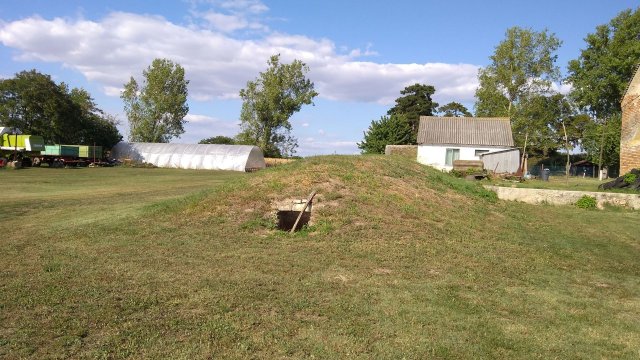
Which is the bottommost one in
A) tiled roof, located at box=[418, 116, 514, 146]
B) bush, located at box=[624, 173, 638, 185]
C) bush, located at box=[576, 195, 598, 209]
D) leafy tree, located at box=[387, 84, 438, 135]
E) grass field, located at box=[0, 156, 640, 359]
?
grass field, located at box=[0, 156, 640, 359]

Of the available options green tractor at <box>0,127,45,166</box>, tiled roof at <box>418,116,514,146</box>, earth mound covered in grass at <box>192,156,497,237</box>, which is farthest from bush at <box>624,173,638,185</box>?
green tractor at <box>0,127,45,166</box>

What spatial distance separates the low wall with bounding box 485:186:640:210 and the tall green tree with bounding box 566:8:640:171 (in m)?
30.2

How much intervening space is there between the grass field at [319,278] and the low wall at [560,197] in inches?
130

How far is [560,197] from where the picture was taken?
1795 cm

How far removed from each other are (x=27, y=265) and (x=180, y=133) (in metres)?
53.2

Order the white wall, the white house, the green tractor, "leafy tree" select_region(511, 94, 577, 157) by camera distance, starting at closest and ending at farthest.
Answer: the white house
the white wall
the green tractor
"leafy tree" select_region(511, 94, 577, 157)

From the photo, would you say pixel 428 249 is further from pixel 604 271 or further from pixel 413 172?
pixel 413 172

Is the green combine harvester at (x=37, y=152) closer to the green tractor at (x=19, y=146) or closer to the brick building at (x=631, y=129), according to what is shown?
the green tractor at (x=19, y=146)

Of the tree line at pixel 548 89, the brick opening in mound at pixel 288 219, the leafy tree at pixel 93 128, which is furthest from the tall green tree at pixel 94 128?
the brick opening in mound at pixel 288 219

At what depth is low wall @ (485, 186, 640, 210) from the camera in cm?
1719

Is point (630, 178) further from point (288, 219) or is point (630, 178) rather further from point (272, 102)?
point (272, 102)

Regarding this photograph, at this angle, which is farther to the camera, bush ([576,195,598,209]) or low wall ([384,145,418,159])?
low wall ([384,145,418,159])

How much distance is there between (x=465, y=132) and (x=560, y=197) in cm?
2059

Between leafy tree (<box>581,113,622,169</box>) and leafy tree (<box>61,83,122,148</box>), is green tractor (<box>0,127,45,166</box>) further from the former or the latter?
leafy tree (<box>581,113,622,169</box>)
